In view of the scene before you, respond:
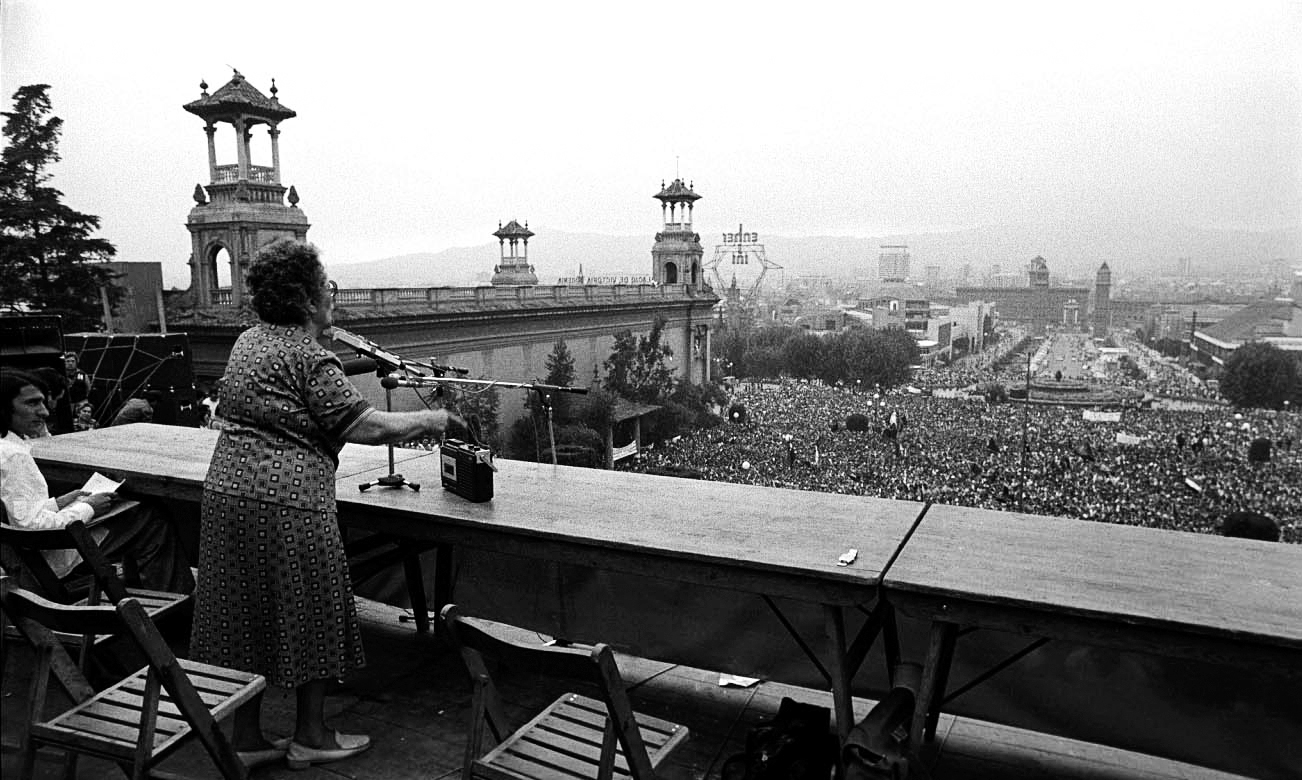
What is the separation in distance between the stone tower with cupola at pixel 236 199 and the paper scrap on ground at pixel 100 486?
860cm

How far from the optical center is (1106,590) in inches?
59.0

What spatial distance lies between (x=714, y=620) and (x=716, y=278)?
63.1ft

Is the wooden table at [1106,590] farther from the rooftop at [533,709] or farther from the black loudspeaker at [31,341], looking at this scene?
the black loudspeaker at [31,341]

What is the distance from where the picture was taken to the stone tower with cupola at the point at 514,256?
17078 mm

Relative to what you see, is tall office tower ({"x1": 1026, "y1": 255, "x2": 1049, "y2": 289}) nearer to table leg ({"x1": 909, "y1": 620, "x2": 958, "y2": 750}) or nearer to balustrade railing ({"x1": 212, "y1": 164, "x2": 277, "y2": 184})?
balustrade railing ({"x1": 212, "y1": 164, "x2": 277, "y2": 184})

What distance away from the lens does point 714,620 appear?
2.26 m

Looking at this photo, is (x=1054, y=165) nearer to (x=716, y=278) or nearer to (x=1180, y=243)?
(x=1180, y=243)

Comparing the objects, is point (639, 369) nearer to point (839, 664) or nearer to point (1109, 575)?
point (839, 664)

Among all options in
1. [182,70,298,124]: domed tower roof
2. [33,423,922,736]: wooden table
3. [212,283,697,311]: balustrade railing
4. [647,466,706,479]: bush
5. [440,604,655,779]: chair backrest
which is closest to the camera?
[440,604,655,779]: chair backrest

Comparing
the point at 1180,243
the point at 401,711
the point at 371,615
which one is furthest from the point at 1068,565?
the point at 1180,243

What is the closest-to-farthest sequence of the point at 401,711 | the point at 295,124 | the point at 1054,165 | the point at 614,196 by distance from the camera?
the point at 401,711 → the point at 295,124 → the point at 614,196 → the point at 1054,165

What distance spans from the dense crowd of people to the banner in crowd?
81 millimetres

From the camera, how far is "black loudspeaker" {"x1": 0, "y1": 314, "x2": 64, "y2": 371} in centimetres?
343

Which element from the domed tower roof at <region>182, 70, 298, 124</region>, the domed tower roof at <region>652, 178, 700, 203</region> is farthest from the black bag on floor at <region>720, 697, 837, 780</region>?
the domed tower roof at <region>652, 178, 700, 203</region>
